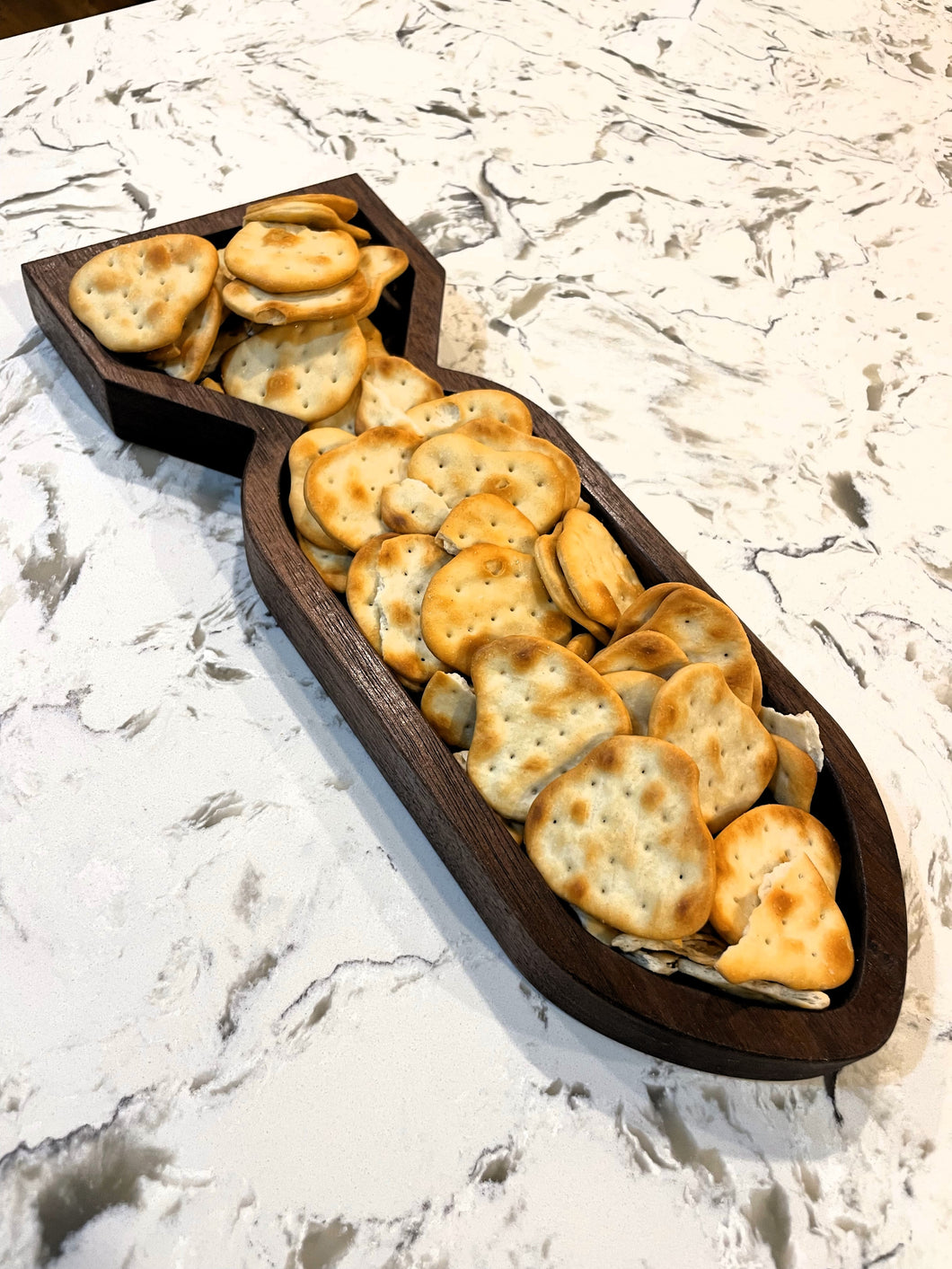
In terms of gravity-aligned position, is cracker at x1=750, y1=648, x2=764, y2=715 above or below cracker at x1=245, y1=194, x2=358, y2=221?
below

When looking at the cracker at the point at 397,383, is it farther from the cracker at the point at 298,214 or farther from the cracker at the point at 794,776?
the cracker at the point at 794,776

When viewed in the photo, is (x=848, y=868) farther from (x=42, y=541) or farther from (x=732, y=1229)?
(x=42, y=541)

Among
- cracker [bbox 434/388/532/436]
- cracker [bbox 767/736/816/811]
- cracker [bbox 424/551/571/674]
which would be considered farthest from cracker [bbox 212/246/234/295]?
cracker [bbox 767/736/816/811]

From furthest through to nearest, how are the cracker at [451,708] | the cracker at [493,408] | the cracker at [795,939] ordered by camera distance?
the cracker at [493,408] → the cracker at [451,708] → the cracker at [795,939]

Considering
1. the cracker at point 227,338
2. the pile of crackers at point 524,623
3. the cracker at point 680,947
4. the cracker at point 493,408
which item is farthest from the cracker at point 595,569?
the cracker at point 227,338

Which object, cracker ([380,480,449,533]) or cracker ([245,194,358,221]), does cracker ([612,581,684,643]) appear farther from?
cracker ([245,194,358,221])

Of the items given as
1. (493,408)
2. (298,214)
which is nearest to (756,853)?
(493,408)
